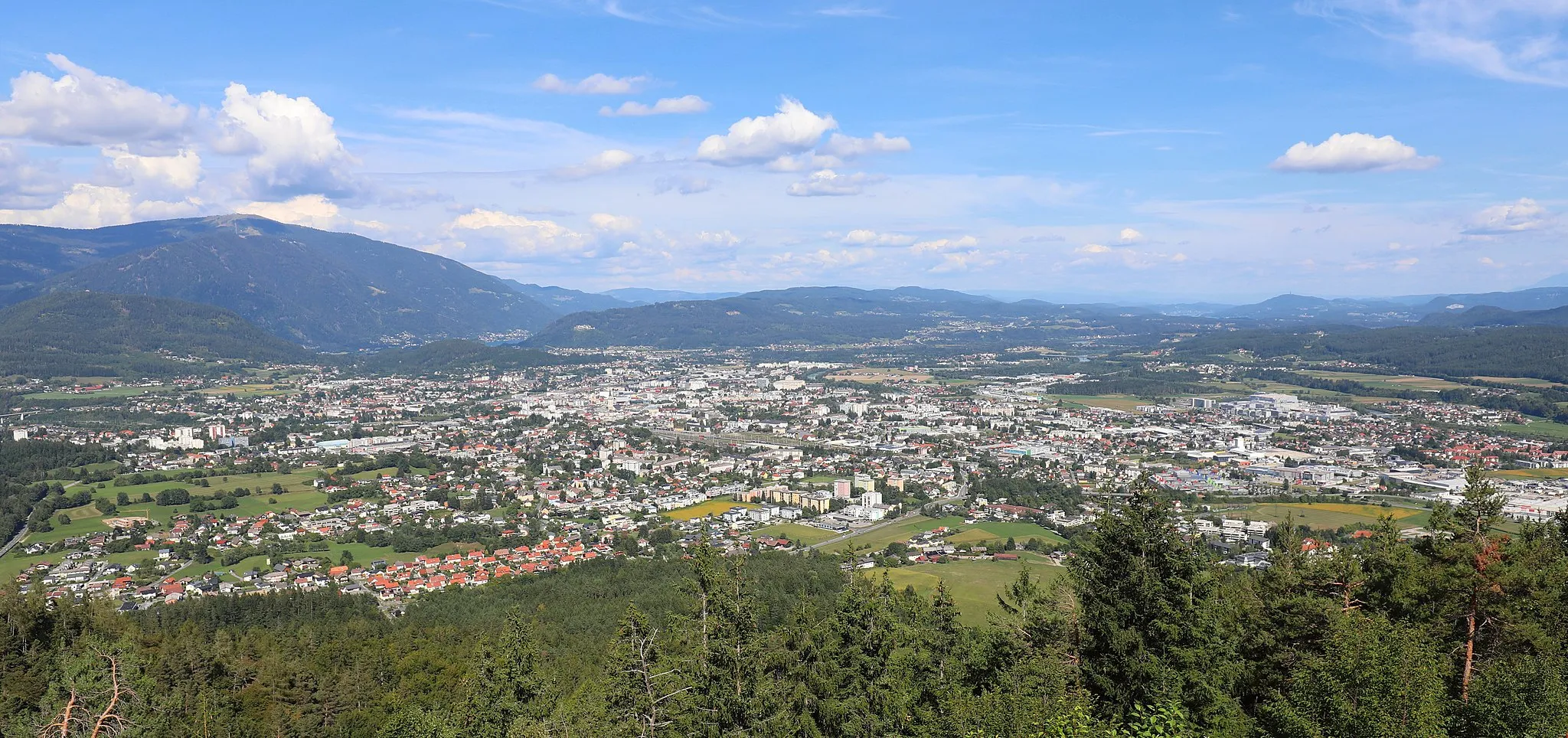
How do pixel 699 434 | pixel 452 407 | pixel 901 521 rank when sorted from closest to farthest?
pixel 901 521 → pixel 699 434 → pixel 452 407

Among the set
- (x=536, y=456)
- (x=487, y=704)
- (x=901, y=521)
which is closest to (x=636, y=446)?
(x=536, y=456)

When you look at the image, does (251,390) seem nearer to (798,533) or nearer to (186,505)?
(186,505)

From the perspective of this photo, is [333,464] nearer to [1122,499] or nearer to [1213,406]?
[1122,499]

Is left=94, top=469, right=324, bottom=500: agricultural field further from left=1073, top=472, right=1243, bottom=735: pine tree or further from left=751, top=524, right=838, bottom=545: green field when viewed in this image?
left=1073, top=472, right=1243, bottom=735: pine tree

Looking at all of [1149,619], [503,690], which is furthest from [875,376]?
[1149,619]

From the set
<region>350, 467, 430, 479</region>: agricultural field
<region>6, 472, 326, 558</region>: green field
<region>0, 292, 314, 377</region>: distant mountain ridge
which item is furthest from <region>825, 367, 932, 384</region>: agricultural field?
<region>0, 292, 314, 377</region>: distant mountain ridge

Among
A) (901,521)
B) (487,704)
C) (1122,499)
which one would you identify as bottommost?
(901,521)

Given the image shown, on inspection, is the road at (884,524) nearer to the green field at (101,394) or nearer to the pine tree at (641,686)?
the pine tree at (641,686)
